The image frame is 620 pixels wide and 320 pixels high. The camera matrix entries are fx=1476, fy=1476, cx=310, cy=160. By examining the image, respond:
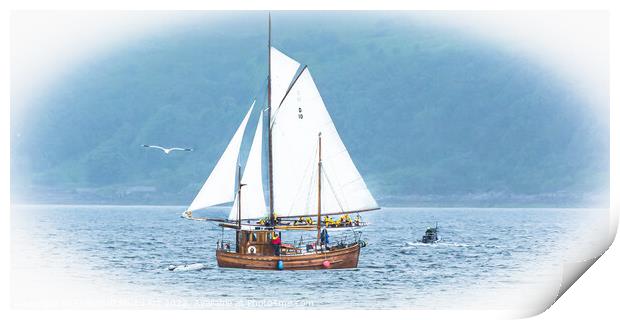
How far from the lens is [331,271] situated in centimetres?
2947

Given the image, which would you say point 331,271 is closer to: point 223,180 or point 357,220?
point 357,220

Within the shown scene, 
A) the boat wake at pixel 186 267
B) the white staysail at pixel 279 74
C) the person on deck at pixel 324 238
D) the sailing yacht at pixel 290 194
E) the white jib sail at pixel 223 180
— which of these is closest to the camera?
the boat wake at pixel 186 267

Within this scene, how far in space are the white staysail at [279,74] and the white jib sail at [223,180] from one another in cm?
79

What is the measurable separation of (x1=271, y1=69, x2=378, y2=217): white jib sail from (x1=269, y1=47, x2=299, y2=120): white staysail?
204 mm

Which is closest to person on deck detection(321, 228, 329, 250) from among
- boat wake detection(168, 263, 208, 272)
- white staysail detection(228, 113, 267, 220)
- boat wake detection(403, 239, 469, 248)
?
white staysail detection(228, 113, 267, 220)

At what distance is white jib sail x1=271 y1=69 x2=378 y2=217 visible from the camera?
2966cm

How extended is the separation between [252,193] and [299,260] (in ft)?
5.49

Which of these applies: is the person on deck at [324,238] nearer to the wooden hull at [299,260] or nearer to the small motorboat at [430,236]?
the wooden hull at [299,260]

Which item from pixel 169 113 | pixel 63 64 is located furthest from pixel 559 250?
pixel 63 64

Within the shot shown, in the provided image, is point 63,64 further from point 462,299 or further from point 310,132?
point 462,299

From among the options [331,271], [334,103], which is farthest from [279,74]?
[331,271]

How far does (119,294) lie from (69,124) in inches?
133

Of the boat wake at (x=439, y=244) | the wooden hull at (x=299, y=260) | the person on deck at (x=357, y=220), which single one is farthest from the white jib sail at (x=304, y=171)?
the boat wake at (x=439, y=244)

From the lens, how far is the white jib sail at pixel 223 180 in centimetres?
2895
